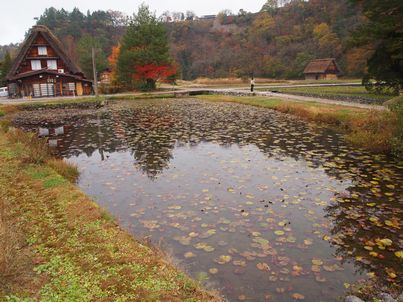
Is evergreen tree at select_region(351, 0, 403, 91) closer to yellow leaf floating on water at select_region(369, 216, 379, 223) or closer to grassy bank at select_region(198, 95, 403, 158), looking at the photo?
grassy bank at select_region(198, 95, 403, 158)

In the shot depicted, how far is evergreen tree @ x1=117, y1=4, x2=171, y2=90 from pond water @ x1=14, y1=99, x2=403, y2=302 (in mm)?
30646

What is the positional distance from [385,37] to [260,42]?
62.7 metres

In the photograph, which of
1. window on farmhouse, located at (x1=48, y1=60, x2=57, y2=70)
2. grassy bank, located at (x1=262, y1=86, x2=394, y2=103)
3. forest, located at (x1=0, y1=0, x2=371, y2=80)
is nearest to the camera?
grassy bank, located at (x1=262, y1=86, x2=394, y2=103)

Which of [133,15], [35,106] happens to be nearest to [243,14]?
[133,15]

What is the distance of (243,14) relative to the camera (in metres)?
122

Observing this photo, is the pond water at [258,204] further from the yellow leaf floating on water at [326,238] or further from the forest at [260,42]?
the forest at [260,42]

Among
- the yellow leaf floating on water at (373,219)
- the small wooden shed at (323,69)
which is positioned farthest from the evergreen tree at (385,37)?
the small wooden shed at (323,69)

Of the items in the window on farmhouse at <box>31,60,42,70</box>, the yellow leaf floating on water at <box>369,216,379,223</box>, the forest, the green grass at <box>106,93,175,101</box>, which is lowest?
the yellow leaf floating on water at <box>369,216,379,223</box>

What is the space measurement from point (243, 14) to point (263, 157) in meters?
123

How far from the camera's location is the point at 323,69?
2381 inches

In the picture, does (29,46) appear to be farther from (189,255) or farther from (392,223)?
(392,223)

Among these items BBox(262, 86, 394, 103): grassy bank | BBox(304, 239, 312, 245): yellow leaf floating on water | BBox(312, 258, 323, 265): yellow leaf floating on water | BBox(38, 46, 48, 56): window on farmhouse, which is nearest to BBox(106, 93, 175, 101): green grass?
BBox(38, 46, 48, 56): window on farmhouse

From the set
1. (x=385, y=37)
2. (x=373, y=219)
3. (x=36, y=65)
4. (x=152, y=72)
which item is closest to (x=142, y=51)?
(x=152, y=72)

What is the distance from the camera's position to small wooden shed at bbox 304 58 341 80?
2398 inches
